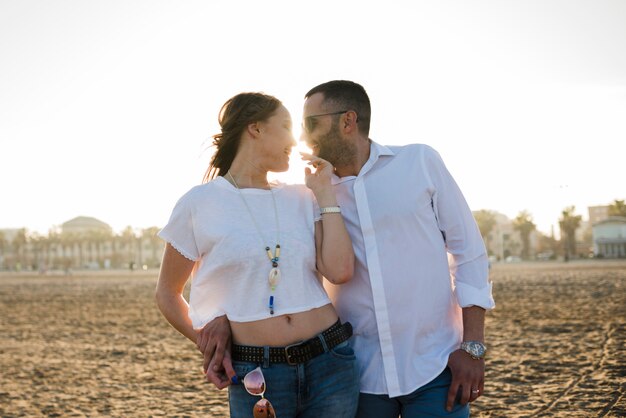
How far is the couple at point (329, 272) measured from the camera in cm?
255

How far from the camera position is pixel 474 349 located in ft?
9.12

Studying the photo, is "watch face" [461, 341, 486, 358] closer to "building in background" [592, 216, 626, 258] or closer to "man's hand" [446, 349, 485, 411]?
"man's hand" [446, 349, 485, 411]

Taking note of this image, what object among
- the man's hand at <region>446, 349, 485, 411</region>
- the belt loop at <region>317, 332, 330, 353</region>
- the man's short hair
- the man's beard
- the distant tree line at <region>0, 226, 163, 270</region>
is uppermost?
the distant tree line at <region>0, 226, 163, 270</region>

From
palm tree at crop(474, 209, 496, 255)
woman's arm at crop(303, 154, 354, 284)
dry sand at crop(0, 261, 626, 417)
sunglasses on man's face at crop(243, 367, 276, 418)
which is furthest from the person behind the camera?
palm tree at crop(474, 209, 496, 255)

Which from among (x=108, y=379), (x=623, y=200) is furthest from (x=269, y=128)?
(x=623, y=200)

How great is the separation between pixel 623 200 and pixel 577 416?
358 ft

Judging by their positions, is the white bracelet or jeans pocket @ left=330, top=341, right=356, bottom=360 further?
the white bracelet

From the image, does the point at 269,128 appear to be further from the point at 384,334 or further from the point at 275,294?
the point at 384,334

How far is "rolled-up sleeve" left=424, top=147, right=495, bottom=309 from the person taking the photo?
2.87 meters

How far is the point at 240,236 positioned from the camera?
259 centimetres

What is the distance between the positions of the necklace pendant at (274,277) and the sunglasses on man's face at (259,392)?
13.3 inches

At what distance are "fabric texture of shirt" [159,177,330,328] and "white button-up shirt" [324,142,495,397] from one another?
24 cm

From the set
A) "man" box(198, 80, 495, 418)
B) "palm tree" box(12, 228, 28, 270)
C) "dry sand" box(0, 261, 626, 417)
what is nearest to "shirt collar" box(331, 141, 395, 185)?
"man" box(198, 80, 495, 418)

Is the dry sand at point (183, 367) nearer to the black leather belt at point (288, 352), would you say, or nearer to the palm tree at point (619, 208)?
the black leather belt at point (288, 352)
